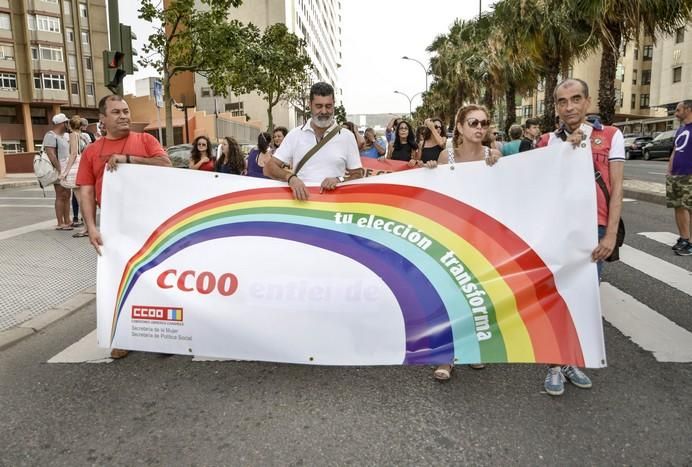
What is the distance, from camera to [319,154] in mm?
4172

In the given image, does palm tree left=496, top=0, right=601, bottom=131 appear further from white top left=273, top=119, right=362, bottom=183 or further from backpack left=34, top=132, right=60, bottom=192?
white top left=273, top=119, right=362, bottom=183

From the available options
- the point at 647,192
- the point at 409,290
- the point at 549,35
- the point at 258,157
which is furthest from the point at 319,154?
the point at 549,35

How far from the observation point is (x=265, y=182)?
3.79 m

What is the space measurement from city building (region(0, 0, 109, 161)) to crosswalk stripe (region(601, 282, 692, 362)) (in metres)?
55.2

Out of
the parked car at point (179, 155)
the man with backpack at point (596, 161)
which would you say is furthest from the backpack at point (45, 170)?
the man with backpack at point (596, 161)

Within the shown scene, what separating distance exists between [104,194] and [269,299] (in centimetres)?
158

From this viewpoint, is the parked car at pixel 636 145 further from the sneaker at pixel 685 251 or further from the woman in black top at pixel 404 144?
the sneaker at pixel 685 251

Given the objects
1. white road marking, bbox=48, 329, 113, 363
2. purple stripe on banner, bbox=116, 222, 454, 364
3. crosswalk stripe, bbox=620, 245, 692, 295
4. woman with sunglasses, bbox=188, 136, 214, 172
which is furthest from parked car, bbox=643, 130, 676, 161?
white road marking, bbox=48, 329, 113, 363

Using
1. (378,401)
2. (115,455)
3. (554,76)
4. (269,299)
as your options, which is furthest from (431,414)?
(554,76)

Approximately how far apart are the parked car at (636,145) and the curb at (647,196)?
21608 mm

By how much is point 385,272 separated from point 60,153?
27.9 feet

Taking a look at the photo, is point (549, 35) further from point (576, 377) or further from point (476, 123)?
point (576, 377)

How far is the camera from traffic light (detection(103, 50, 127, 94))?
8.12 meters

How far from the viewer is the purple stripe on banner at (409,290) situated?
333 centimetres
